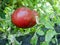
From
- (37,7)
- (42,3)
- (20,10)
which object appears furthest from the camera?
(42,3)

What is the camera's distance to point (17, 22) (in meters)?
0.72

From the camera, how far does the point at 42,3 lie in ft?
3.38

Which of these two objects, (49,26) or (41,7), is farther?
(41,7)

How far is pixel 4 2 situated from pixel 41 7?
165mm

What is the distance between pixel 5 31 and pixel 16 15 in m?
0.29

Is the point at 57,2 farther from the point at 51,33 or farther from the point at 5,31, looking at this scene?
the point at 51,33

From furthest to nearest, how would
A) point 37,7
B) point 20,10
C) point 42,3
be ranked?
1. point 42,3
2. point 37,7
3. point 20,10

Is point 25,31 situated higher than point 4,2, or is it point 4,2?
point 4,2

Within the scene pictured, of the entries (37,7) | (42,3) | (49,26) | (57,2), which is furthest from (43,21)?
(57,2)

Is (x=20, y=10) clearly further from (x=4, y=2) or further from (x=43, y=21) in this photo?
(x=4, y=2)

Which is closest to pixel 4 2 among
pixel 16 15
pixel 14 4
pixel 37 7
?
pixel 14 4

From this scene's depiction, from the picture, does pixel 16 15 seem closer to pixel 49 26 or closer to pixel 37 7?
pixel 49 26

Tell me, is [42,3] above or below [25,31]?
above

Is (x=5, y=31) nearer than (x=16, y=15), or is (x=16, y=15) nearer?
(x=16, y=15)
